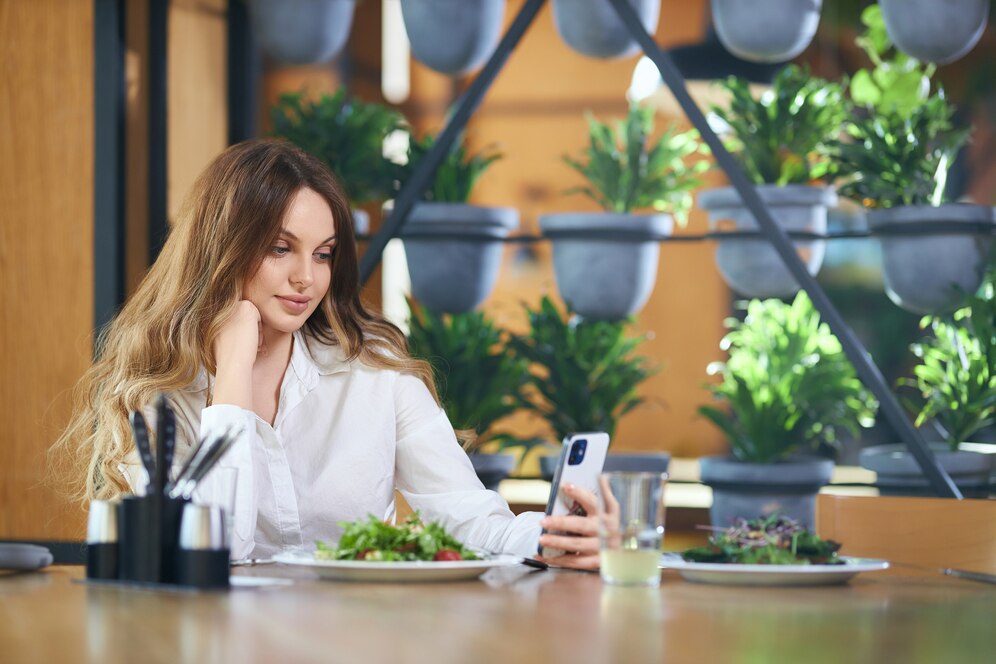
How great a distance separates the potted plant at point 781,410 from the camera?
3318mm

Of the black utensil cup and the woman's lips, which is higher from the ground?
the woman's lips

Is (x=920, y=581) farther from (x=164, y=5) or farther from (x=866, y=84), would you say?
(x=164, y=5)

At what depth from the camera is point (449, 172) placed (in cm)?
357

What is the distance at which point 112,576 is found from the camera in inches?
52.4

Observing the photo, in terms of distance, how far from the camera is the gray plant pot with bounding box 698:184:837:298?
332 centimetres

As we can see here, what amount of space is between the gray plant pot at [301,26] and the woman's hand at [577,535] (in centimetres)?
239

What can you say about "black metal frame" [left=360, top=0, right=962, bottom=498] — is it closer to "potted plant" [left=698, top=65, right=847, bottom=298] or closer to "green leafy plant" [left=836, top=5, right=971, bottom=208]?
"potted plant" [left=698, top=65, right=847, bottom=298]

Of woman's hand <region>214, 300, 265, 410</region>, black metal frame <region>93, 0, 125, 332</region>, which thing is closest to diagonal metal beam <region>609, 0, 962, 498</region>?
black metal frame <region>93, 0, 125, 332</region>

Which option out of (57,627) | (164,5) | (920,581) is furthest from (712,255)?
(57,627)

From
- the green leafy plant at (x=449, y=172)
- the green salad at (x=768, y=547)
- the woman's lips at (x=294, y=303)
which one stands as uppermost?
the green leafy plant at (x=449, y=172)

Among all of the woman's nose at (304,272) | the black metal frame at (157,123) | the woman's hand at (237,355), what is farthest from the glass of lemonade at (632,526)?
the black metal frame at (157,123)

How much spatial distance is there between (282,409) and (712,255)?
251cm

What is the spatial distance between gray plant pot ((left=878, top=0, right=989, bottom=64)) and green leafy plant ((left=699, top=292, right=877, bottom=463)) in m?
0.73

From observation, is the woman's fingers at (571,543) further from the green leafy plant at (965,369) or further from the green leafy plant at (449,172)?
the green leafy plant at (449,172)
